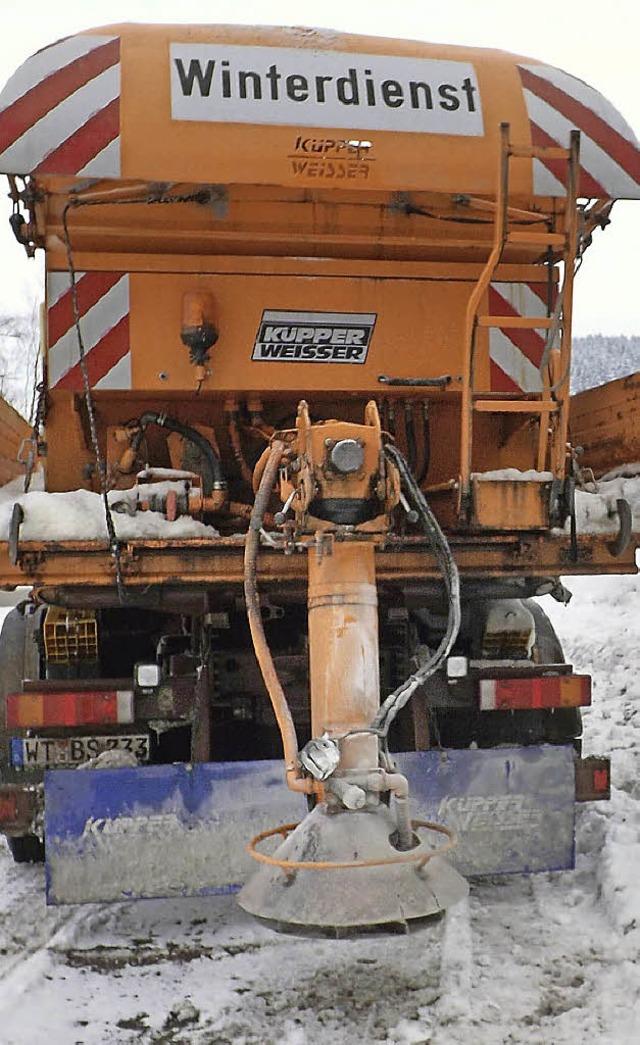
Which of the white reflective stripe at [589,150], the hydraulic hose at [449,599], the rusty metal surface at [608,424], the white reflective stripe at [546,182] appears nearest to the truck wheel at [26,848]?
the hydraulic hose at [449,599]

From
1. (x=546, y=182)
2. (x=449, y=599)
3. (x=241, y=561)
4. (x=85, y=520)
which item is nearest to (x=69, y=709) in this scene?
(x=85, y=520)

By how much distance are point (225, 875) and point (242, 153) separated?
2.57 metres

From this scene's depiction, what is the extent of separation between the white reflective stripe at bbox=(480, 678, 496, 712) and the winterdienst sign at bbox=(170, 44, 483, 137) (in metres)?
2.10

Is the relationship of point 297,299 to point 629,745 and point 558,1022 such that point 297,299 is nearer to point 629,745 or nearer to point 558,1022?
point 558,1022

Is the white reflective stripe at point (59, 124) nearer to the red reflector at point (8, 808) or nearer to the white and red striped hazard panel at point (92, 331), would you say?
the white and red striped hazard panel at point (92, 331)

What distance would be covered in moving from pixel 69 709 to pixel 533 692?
1803 millimetres

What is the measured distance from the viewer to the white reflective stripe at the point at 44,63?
388 centimetres

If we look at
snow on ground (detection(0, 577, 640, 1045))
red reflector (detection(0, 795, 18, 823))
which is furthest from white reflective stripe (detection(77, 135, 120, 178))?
snow on ground (detection(0, 577, 640, 1045))

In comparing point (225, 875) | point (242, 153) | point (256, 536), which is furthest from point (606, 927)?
point (242, 153)

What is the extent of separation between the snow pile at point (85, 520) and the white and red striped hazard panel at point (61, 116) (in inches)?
44.6

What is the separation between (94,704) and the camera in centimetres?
409

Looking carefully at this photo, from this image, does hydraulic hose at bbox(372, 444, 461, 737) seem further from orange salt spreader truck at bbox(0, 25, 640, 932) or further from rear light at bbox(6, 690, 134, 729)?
rear light at bbox(6, 690, 134, 729)

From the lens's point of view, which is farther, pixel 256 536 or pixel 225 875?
pixel 225 875

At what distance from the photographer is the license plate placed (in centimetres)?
414
